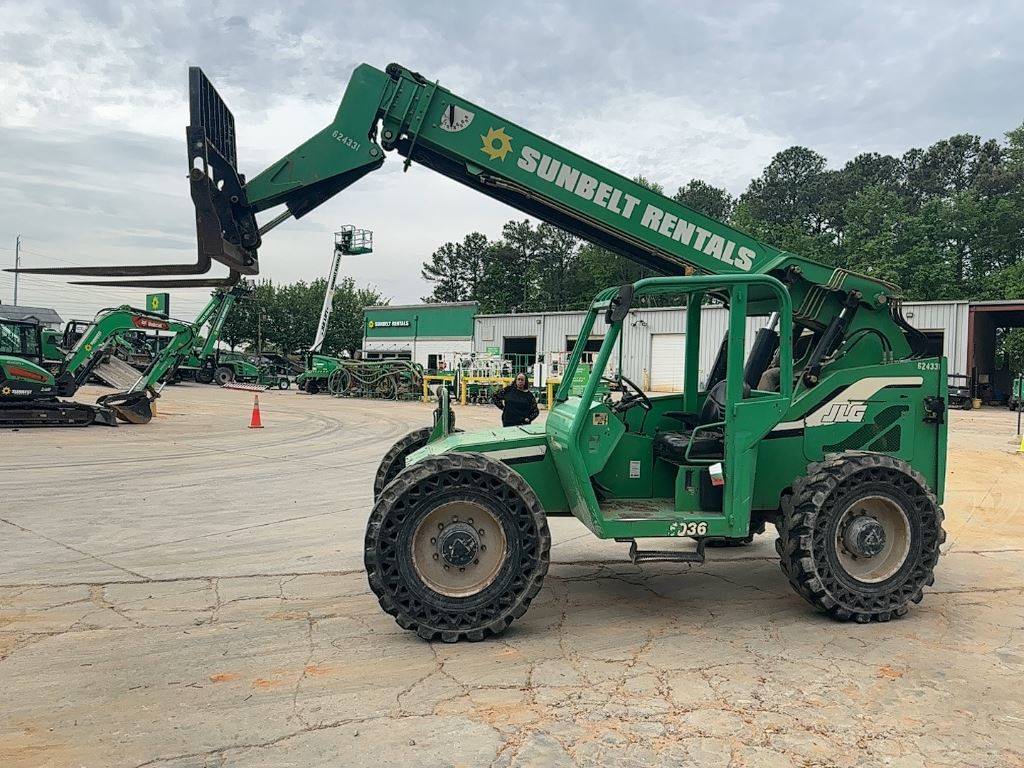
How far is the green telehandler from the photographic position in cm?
502

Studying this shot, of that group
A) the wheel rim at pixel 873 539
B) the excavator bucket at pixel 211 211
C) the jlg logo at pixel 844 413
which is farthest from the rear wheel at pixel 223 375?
the wheel rim at pixel 873 539

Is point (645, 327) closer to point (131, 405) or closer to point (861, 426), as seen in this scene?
point (131, 405)

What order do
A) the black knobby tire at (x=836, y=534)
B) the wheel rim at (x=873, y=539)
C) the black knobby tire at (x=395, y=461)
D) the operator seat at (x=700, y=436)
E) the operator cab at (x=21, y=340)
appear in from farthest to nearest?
the operator cab at (x=21, y=340) → the black knobby tire at (x=395, y=461) → the operator seat at (x=700, y=436) → the wheel rim at (x=873, y=539) → the black knobby tire at (x=836, y=534)

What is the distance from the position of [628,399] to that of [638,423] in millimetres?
306

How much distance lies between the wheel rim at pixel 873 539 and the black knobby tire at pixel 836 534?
0.02 meters

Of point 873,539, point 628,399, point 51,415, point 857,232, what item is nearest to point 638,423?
point 628,399

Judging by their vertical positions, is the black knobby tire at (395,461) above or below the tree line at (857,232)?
below

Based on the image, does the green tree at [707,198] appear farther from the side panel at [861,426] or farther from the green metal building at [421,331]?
the side panel at [861,426]

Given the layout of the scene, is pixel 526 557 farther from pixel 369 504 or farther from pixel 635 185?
pixel 369 504

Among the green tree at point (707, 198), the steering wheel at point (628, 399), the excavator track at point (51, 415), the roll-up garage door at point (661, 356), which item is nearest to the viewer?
the steering wheel at point (628, 399)

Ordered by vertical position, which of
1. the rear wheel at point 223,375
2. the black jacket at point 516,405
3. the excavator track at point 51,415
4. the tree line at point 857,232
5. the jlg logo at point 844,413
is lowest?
Answer: the excavator track at point 51,415

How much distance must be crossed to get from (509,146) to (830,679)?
4.58 meters

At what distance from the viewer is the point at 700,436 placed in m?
5.70

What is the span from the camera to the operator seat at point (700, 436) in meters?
5.59
